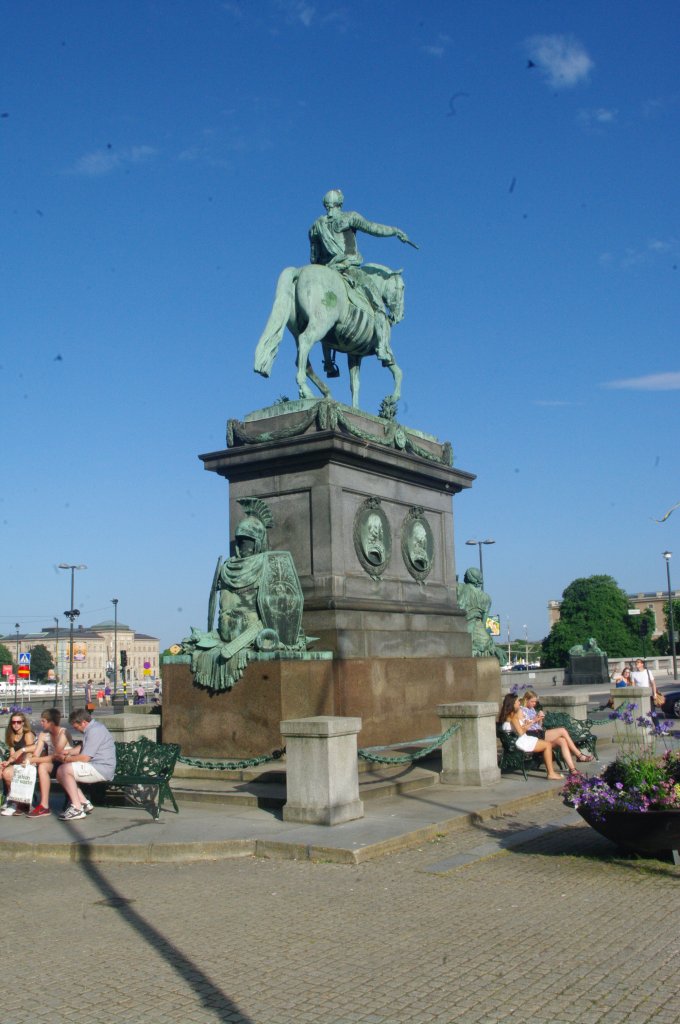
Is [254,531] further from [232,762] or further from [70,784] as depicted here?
[70,784]

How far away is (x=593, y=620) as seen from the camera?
4134 inches

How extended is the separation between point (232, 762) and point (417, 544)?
639 centimetres

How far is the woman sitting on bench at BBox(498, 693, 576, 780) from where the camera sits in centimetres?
1459

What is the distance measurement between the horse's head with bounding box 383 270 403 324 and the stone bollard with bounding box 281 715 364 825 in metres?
10.2

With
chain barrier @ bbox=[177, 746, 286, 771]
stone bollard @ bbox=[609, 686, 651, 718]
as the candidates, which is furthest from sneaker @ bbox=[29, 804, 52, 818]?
stone bollard @ bbox=[609, 686, 651, 718]

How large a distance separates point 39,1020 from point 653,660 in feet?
264

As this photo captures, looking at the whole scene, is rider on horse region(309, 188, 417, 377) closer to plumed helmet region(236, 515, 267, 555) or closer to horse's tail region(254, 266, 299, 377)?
horse's tail region(254, 266, 299, 377)

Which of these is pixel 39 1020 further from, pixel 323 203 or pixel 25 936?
pixel 323 203

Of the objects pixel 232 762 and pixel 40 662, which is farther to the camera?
pixel 40 662

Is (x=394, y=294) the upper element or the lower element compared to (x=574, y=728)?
upper

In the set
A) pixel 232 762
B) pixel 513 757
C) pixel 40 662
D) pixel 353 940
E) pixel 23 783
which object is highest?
pixel 40 662

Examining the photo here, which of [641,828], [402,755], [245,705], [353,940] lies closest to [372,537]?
[402,755]

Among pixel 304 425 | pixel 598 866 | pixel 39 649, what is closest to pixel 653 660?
pixel 304 425

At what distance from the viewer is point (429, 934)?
7289 millimetres
